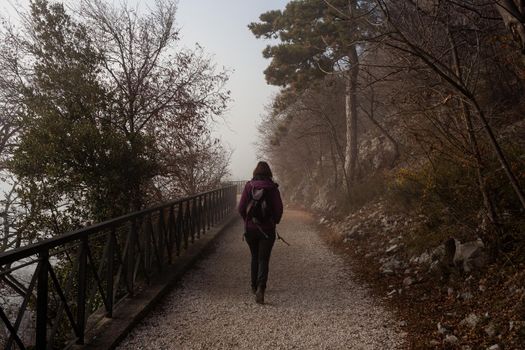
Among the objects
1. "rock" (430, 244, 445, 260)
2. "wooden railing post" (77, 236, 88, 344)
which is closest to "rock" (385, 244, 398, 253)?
"rock" (430, 244, 445, 260)

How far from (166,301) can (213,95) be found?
19.6 feet

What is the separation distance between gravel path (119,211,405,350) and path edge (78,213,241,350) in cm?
11

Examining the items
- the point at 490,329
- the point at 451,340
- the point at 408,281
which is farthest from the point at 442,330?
the point at 408,281

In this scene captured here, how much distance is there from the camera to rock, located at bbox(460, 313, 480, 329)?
154 inches

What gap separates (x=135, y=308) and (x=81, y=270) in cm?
125

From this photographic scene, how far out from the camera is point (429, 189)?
620 centimetres

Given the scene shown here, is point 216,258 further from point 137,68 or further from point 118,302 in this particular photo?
point 137,68

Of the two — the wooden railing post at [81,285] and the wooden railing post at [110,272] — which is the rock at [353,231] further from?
the wooden railing post at [81,285]

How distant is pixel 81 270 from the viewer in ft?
12.5

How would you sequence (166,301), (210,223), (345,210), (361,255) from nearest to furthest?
(166,301) → (361,255) → (210,223) → (345,210)

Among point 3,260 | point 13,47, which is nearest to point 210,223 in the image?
point 13,47

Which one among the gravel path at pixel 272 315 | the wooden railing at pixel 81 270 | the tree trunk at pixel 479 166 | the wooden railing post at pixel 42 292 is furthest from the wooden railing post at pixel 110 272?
the tree trunk at pixel 479 166

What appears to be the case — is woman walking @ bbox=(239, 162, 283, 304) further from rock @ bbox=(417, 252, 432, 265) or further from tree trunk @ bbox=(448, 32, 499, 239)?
tree trunk @ bbox=(448, 32, 499, 239)

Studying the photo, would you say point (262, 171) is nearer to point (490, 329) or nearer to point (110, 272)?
point (110, 272)
